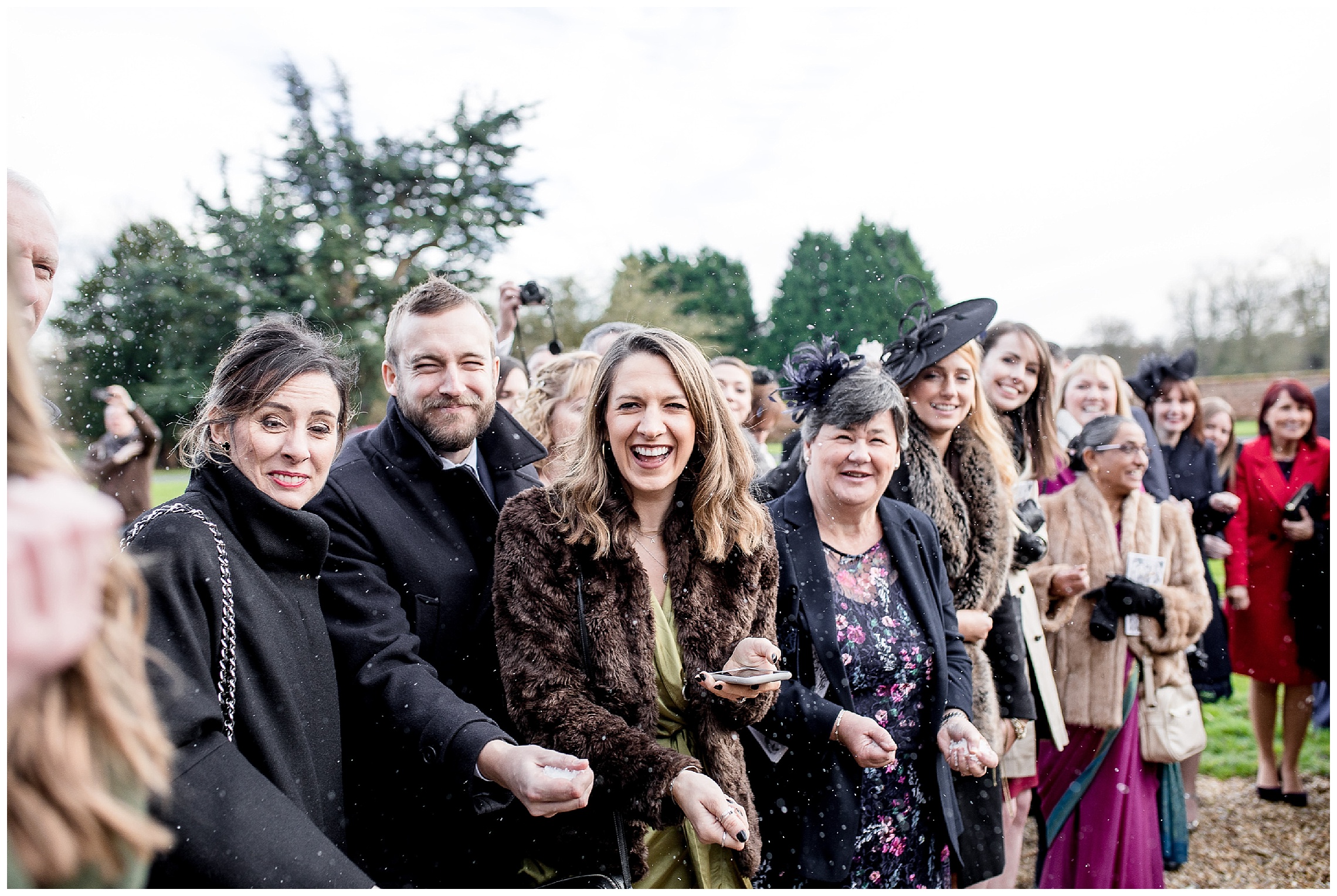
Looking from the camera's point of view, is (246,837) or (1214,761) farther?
(1214,761)

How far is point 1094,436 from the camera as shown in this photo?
4.10m

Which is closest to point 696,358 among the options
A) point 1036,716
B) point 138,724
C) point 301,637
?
point 301,637

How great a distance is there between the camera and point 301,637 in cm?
188

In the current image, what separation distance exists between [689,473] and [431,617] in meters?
0.92

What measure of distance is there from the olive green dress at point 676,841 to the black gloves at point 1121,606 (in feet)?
8.11

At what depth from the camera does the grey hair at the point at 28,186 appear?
183 centimetres

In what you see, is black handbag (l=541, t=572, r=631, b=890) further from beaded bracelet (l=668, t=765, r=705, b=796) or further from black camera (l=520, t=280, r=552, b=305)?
black camera (l=520, t=280, r=552, b=305)

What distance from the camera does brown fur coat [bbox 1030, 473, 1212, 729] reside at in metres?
3.86

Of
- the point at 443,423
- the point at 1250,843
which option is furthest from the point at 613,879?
the point at 1250,843

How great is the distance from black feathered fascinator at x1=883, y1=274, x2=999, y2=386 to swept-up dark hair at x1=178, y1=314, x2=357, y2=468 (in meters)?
2.34

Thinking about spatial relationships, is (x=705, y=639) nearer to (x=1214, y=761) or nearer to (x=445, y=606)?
(x=445, y=606)

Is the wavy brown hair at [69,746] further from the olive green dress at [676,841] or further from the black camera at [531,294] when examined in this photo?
the black camera at [531,294]

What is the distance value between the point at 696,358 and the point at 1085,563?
8.84 feet

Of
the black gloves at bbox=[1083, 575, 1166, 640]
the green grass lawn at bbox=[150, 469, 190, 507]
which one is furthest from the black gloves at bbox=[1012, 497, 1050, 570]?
the green grass lawn at bbox=[150, 469, 190, 507]
